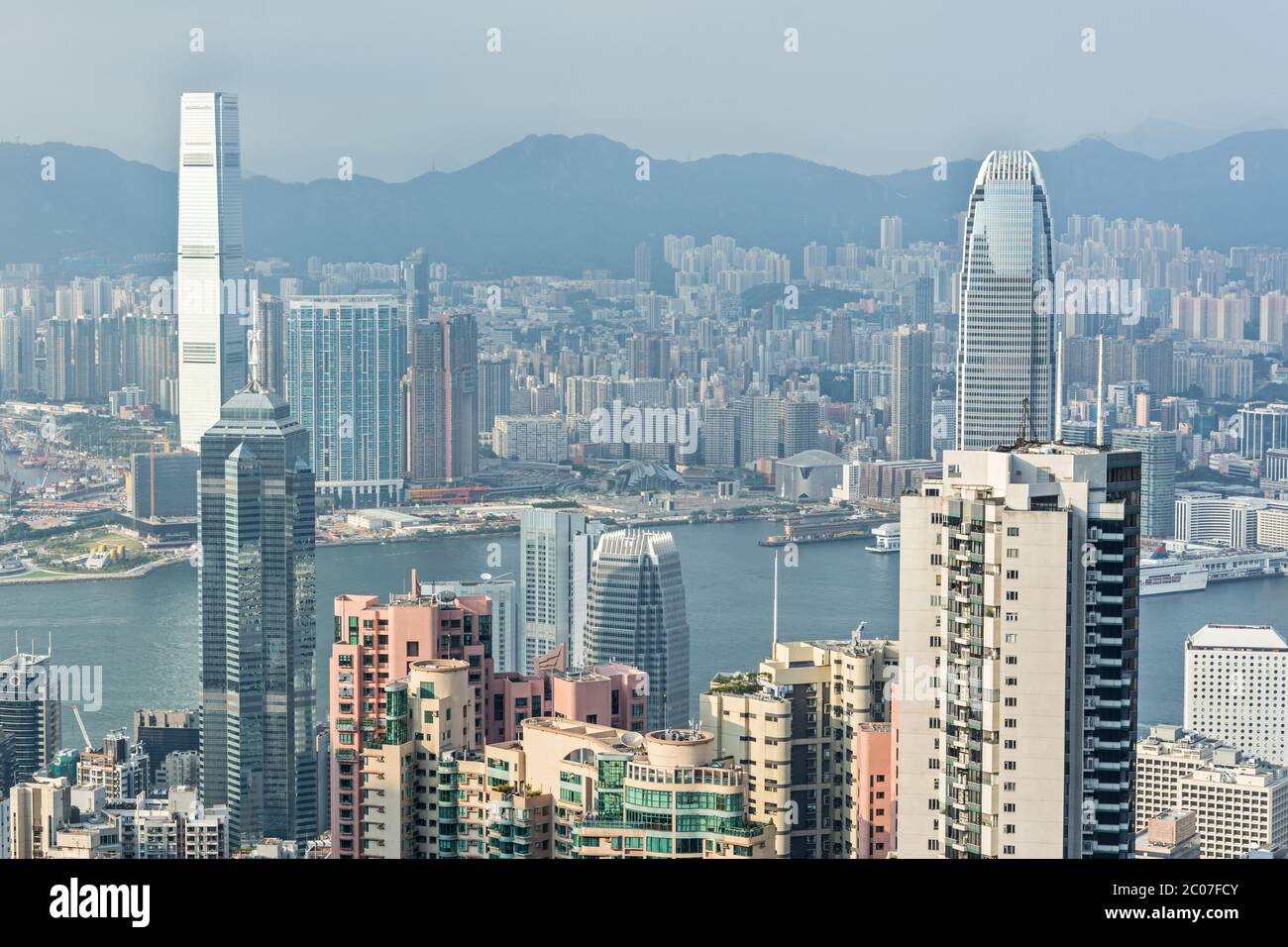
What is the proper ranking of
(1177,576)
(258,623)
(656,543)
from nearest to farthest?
(258,623), (656,543), (1177,576)

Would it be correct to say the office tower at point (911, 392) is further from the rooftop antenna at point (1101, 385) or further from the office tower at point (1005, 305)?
the rooftop antenna at point (1101, 385)

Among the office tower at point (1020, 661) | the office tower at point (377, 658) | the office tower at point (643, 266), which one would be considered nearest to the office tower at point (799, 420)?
the office tower at point (643, 266)

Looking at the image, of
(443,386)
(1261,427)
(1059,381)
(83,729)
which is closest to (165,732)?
(83,729)

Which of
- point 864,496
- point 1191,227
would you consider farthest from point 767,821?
point 1191,227

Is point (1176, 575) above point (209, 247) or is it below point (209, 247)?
below

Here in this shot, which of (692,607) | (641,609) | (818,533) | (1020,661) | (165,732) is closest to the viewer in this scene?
(1020,661)

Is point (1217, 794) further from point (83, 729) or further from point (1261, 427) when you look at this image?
point (1261, 427)

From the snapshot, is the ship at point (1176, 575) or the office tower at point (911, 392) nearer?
the ship at point (1176, 575)
